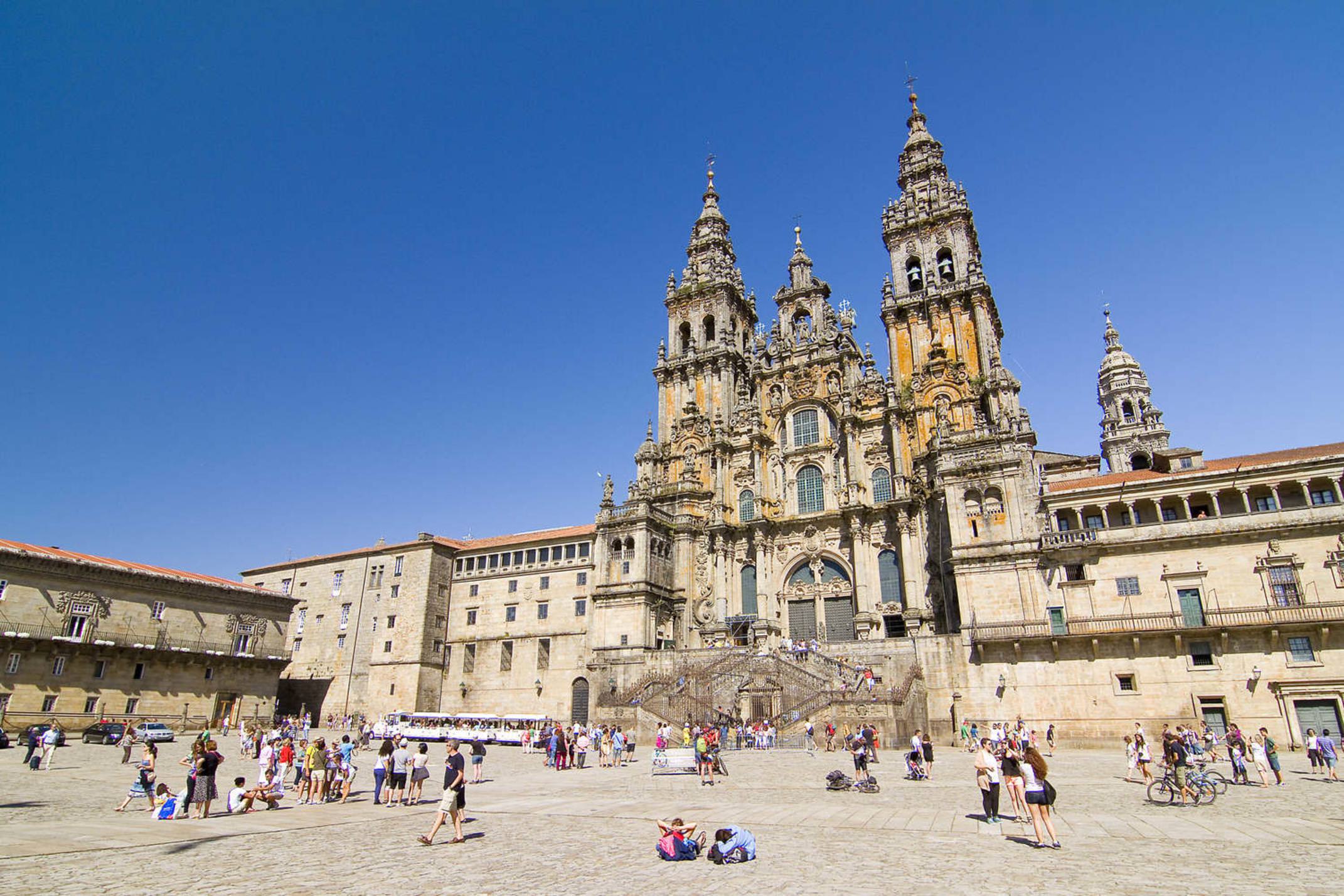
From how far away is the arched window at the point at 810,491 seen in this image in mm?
51469

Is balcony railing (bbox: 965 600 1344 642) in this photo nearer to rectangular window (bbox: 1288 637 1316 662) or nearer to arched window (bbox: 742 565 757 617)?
rectangular window (bbox: 1288 637 1316 662)

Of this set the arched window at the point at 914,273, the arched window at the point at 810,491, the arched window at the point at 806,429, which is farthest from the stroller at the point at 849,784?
the arched window at the point at 914,273

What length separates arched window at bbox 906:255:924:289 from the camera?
5294cm

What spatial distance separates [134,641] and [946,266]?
56.9m

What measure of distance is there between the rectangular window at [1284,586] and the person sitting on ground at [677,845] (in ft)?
115

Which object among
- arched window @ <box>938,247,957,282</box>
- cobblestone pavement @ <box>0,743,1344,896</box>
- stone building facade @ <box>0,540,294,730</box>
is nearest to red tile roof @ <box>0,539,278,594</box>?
stone building facade @ <box>0,540,294,730</box>

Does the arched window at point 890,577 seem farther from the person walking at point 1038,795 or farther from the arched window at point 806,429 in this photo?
the person walking at point 1038,795

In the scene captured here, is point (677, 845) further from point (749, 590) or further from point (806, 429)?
point (806, 429)

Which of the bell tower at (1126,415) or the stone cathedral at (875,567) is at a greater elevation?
the bell tower at (1126,415)

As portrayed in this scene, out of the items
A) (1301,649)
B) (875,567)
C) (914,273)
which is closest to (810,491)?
(875,567)

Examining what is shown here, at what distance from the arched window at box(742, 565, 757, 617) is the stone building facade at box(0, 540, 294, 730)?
3314 cm

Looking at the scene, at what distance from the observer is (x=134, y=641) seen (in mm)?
46156

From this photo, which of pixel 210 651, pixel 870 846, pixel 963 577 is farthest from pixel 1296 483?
pixel 210 651

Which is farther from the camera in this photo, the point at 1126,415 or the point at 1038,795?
the point at 1126,415
